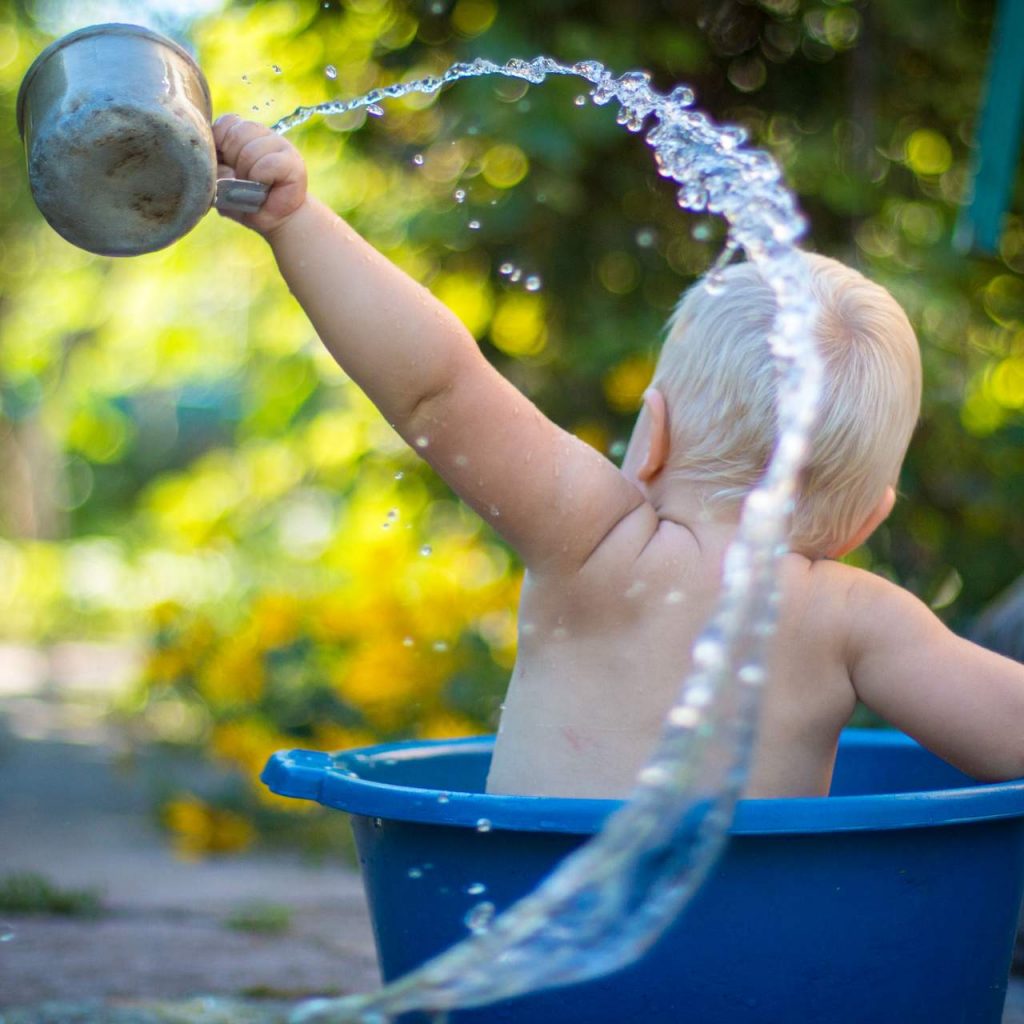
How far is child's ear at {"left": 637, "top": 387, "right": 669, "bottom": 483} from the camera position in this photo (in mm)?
1354

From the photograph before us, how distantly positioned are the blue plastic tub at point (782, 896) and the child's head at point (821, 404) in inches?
13.0

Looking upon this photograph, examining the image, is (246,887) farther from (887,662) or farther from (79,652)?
(79,652)

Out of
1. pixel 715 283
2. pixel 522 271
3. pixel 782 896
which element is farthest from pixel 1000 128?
pixel 782 896

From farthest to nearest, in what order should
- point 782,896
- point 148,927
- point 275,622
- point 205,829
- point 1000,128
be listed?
point 275,622
point 205,829
point 1000,128
point 148,927
point 782,896

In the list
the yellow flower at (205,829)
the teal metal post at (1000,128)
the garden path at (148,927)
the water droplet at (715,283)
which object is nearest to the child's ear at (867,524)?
the water droplet at (715,283)

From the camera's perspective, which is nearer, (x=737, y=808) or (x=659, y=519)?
(x=737, y=808)

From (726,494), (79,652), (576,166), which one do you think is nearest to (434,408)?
(726,494)

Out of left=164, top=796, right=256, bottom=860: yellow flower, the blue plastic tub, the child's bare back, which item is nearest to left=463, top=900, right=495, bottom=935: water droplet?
the blue plastic tub

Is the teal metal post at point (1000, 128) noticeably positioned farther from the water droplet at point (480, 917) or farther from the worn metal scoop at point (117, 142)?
the water droplet at point (480, 917)

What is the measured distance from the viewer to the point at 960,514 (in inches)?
113

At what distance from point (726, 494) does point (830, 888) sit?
0.39m

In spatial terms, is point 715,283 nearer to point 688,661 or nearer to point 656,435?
point 656,435

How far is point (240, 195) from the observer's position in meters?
1.21

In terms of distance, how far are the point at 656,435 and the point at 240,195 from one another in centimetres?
46
